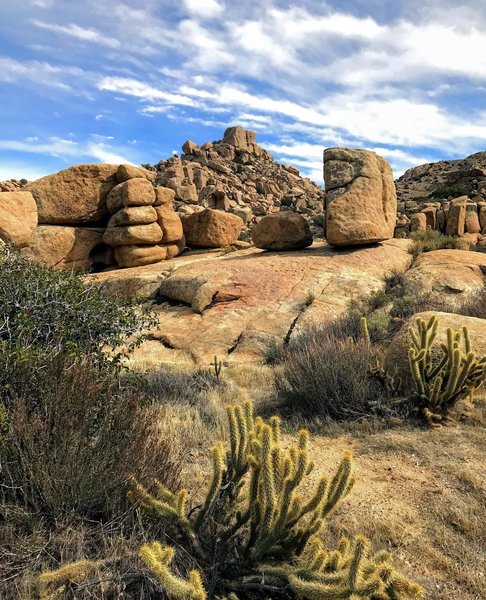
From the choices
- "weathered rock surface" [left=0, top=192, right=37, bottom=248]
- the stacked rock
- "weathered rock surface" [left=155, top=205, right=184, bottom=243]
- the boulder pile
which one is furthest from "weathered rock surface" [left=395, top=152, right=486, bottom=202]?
"weathered rock surface" [left=0, top=192, right=37, bottom=248]

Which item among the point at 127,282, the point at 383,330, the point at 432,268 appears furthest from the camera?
the point at 127,282

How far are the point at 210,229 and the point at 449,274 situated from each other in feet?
26.8

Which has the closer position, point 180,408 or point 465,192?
point 180,408

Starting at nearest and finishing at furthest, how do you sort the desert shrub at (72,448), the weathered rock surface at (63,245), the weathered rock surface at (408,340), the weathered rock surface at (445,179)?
the desert shrub at (72,448), the weathered rock surface at (408,340), the weathered rock surface at (63,245), the weathered rock surface at (445,179)

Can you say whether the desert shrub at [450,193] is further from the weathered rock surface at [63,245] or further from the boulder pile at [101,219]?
the weathered rock surface at [63,245]

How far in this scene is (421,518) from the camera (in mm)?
3482

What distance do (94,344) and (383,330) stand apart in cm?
537

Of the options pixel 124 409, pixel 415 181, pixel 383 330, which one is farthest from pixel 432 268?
pixel 415 181

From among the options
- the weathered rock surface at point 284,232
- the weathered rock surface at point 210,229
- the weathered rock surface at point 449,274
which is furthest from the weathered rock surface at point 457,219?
the weathered rock surface at point 210,229

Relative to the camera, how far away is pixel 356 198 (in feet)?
42.0

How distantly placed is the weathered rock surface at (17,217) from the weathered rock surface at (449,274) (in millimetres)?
10302

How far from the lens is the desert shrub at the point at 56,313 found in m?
4.54

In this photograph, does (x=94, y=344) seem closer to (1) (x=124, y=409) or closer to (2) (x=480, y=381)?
(1) (x=124, y=409)

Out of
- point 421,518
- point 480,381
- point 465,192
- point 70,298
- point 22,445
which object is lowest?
point 421,518
